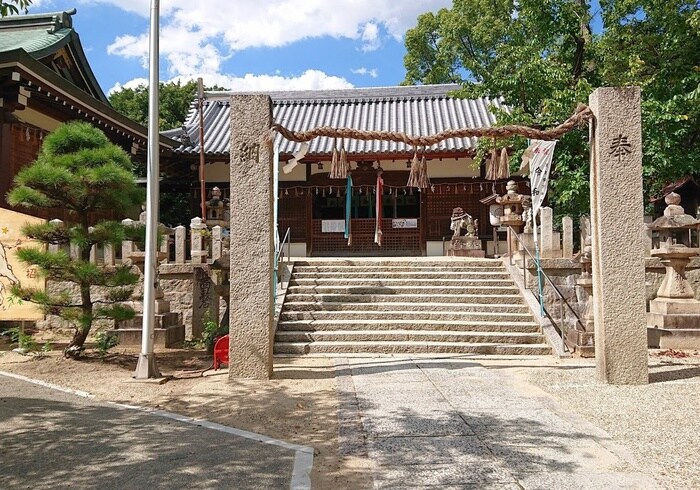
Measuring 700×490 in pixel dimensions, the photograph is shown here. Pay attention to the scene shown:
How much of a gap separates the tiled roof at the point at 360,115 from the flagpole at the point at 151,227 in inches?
317

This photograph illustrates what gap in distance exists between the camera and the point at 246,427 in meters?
4.72

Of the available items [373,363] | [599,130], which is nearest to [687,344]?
[599,130]

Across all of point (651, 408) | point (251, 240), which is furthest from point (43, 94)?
point (651, 408)

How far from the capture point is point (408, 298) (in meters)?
9.94

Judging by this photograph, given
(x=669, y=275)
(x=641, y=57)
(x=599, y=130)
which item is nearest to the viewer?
(x=599, y=130)

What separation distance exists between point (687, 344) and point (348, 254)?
965cm

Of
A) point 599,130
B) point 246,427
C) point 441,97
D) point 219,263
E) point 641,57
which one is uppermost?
point 441,97

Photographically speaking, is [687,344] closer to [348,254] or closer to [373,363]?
[373,363]

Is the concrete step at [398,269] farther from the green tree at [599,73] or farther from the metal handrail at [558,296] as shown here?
the green tree at [599,73]

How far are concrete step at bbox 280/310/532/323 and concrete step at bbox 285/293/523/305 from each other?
0.49 meters

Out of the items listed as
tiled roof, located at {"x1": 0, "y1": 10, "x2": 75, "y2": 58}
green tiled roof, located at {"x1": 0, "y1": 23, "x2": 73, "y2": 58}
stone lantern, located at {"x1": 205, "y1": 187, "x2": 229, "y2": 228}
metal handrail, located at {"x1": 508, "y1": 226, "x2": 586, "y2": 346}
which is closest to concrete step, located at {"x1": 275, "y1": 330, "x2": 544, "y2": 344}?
metal handrail, located at {"x1": 508, "y1": 226, "x2": 586, "y2": 346}

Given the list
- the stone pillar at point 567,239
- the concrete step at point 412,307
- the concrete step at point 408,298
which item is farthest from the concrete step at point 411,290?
the stone pillar at point 567,239

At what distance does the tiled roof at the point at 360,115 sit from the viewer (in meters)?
15.7

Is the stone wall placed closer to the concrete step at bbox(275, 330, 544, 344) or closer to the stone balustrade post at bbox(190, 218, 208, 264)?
the stone balustrade post at bbox(190, 218, 208, 264)
